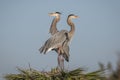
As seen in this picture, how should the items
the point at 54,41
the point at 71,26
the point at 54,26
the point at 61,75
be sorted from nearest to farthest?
the point at 61,75, the point at 54,41, the point at 54,26, the point at 71,26

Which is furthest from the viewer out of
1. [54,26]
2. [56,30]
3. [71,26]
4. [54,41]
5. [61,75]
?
[71,26]

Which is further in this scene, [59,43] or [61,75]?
[59,43]

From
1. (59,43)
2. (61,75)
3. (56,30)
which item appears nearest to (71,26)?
(56,30)

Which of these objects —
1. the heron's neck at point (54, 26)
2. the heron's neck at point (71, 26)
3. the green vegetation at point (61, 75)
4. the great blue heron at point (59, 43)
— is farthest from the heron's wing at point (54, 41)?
the green vegetation at point (61, 75)

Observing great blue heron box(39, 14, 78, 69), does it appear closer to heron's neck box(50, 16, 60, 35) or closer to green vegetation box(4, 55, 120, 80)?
heron's neck box(50, 16, 60, 35)

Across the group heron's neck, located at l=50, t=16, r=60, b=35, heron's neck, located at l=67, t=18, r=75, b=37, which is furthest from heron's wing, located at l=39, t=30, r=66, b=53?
heron's neck, located at l=67, t=18, r=75, b=37

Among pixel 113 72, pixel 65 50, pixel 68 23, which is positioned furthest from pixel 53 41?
pixel 113 72

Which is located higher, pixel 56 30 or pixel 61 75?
pixel 56 30

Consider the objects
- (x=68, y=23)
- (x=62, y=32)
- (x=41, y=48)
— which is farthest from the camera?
(x=68, y=23)

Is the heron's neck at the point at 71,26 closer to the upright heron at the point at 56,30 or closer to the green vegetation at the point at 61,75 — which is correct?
the upright heron at the point at 56,30

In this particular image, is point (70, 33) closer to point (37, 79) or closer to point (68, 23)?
point (68, 23)

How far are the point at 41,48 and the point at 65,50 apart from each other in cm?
141

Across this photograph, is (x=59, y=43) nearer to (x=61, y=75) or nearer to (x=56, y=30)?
(x=56, y=30)

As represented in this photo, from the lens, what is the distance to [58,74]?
30.9ft
